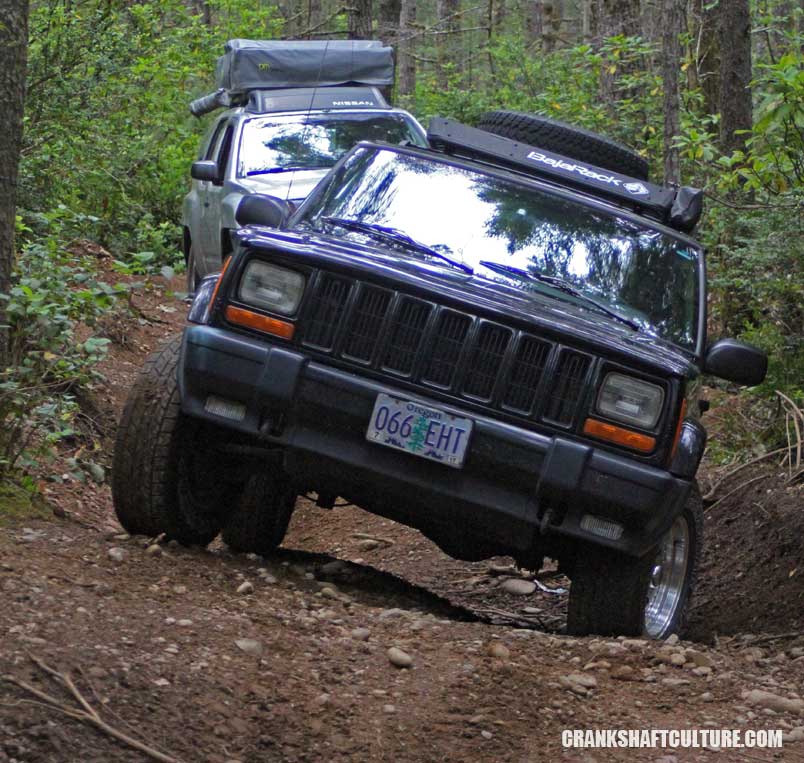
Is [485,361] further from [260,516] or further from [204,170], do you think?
[204,170]

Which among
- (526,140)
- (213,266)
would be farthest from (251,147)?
(526,140)

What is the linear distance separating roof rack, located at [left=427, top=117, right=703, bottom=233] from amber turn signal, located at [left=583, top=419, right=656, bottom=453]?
1.87 metres

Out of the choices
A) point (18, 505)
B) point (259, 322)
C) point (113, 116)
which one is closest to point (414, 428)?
point (259, 322)

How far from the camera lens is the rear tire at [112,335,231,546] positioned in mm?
5230

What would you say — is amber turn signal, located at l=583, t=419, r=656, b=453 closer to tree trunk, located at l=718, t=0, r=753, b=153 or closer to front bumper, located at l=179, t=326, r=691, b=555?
front bumper, located at l=179, t=326, r=691, b=555

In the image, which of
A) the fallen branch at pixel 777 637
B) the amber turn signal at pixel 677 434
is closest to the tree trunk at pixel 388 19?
the fallen branch at pixel 777 637

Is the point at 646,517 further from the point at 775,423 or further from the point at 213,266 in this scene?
the point at 213,266

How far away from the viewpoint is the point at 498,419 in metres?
4.79

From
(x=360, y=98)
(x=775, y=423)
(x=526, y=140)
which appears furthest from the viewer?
(x=360, y=98)

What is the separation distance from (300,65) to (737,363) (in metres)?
7.19

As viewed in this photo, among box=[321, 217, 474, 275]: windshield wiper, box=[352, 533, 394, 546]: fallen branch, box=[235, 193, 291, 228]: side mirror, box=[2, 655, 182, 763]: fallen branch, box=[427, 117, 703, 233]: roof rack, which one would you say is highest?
box=[427, 117, 703, 233]: roof rack

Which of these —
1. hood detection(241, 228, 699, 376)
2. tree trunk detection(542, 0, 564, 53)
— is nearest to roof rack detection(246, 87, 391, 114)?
hood detection(241, 228, 699, 376)

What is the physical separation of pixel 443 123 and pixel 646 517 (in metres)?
2.77

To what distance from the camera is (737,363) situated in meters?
5.34
